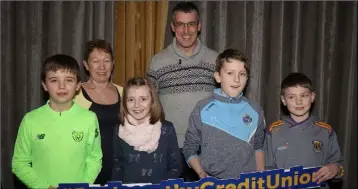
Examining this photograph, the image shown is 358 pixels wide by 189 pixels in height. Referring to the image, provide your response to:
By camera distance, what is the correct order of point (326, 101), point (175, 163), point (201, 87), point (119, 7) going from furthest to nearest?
point (326, 101) → point (119, 7) → point (201, 87) → point (175, 163)

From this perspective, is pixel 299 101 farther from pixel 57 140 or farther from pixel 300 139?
pixel 57 140

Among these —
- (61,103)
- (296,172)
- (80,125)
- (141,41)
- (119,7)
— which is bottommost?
(296,172)

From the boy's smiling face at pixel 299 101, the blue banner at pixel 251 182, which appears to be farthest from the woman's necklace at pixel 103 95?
the boy's smiling face at pixel 299 101

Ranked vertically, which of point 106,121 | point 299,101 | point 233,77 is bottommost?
point 106,121

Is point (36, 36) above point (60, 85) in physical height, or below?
above

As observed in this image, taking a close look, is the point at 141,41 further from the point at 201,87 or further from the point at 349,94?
the point at 349,94

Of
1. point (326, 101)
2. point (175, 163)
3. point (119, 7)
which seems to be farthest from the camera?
point (326, 101)

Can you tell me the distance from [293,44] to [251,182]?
82.8 inches

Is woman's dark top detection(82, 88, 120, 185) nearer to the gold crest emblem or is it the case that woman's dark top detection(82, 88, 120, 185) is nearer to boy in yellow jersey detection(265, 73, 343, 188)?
boy in yellow jersey detection(265, 73, 343, 188)

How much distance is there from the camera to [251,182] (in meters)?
2.05

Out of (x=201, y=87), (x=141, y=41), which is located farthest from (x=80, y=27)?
(x=201, y=87)

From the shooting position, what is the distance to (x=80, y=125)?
2.27 m

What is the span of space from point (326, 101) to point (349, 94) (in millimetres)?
277

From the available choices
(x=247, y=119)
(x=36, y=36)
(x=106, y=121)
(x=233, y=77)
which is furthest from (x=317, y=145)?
(x=36, y=36)
